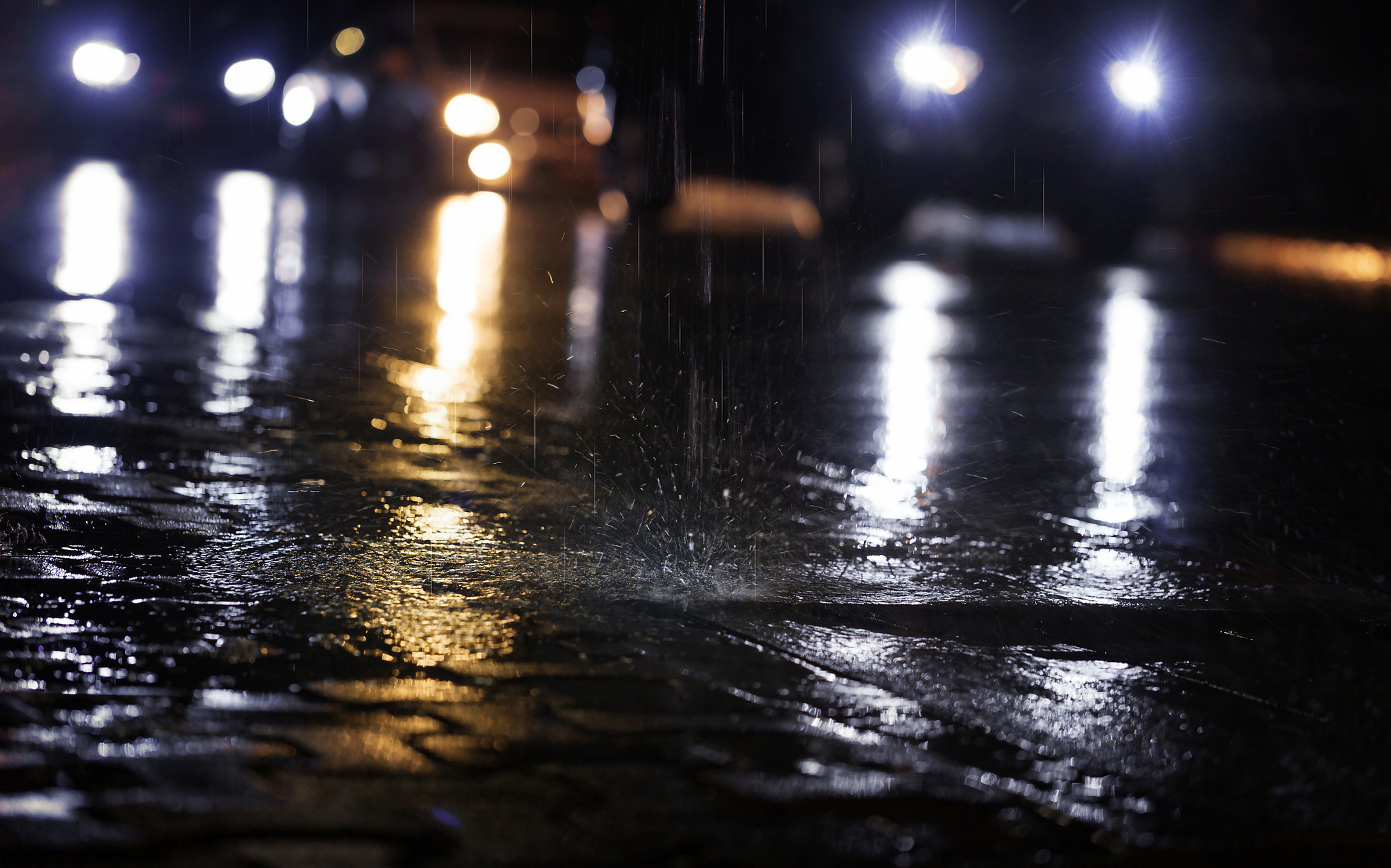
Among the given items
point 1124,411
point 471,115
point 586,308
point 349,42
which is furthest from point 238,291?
point 349,42

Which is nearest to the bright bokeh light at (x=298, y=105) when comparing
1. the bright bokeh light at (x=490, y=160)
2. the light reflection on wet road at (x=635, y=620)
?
the bright bokeh light at (x=490, y=160)

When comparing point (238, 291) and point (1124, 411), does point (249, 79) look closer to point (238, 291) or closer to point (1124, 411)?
point (238, 291)

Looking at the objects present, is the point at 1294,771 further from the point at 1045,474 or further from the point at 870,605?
the point at 1045,474

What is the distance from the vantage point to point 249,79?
18.4 meters

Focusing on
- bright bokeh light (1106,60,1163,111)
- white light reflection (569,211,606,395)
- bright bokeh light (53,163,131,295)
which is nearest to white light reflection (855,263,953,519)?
white light reflection (569,211,606,395)

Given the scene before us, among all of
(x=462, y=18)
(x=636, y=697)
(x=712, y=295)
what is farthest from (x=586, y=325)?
(x=462, y=18)

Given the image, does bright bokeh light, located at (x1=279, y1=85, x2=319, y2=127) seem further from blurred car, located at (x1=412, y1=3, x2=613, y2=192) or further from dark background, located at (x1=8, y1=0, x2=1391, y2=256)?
blurred car, located at (x1=412, y1=3, x2=613, y2=192)

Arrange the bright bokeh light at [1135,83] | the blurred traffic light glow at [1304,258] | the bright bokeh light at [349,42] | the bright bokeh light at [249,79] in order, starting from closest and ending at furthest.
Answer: the blurred traffic light glow at [1304,258] < the bright bokeh light at [1135,83] < the bright bokeh light at [349,42] < the bright bokeh light at [249,79]

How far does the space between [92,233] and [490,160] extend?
29.3 ft

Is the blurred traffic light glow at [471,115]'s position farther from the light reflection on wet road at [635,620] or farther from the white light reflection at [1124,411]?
the light reflection on wet road at [635,620]

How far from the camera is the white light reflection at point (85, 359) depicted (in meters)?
4.59

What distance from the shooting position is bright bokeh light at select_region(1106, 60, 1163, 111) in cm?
1708

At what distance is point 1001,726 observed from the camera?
7.23ft

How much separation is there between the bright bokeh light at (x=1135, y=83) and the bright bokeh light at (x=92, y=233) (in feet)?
38.5
